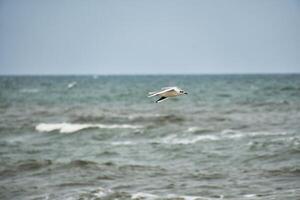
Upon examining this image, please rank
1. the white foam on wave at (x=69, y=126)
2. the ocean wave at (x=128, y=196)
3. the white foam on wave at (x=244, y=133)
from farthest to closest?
1. the white foam on wave at (x=69, y=126)
2. the white foam on wave at (x=244, y=133)
3. the ocean wave at (x=128, y=196)

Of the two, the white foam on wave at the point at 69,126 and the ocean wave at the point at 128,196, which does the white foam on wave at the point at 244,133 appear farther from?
the ocean wave at the point at 128,196

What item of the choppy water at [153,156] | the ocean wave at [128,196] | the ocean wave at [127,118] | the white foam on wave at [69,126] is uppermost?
the ocean wave at [127,118]

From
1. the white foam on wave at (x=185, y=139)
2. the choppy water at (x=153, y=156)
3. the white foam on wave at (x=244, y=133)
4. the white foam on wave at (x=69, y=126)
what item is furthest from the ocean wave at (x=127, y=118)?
the white foam on wave at (x=185, y=139)

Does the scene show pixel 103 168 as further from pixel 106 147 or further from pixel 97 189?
pixel 106 147

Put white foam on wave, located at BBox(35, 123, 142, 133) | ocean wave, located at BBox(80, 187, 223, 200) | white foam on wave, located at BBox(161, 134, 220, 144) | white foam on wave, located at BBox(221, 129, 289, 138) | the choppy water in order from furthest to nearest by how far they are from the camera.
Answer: white foam on wave, located at BBox(35, 123, 142, 133) → white foam on wave, located at BBox(221, 129, 289, 138) → white foam on wave, located at BBox(161, 134, 220, 144) → the choppy water → ocean wave, located at BBox(80, 187, 223, 200)

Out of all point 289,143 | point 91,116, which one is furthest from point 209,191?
point 91,116

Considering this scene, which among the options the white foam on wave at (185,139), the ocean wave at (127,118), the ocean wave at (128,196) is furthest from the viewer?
the ocean wave at (127,118)

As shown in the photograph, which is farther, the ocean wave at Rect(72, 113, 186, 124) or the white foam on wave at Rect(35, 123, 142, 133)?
the ocean wave at Rect(72, 113, 186, 124)

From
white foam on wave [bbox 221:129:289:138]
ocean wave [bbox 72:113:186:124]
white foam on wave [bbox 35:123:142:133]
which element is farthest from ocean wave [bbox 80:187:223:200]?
ocean wave [bbox 72:113:186:124]

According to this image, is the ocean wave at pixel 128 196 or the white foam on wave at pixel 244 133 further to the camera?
the white foam on wave at pixel 244 133

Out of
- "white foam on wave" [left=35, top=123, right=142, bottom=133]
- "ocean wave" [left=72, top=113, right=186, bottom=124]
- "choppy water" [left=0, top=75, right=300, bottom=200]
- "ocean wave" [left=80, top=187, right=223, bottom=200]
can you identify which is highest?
"ocean wave" [left=72, top=113, right=186, bottom=124]

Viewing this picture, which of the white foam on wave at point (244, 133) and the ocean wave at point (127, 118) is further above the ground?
the ocean wave at point (127, 118)

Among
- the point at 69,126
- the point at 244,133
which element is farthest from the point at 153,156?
the point at 69,126

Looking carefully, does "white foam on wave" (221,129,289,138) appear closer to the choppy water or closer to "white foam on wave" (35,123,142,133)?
the choppy water
